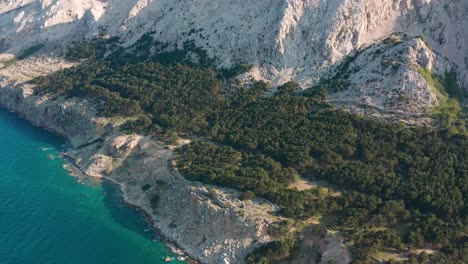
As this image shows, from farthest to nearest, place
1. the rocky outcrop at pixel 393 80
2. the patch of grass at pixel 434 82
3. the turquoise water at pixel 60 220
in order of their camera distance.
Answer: the patch of grass at pixel 434 82 → the rocky outcrop at pixel 393 80 → the turquoise water at pixel 60 220

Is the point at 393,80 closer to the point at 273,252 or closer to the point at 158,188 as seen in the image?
the point at 273,252

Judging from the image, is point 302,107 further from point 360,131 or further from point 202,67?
point 202,67

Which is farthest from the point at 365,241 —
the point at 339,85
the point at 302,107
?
the point at 339,85

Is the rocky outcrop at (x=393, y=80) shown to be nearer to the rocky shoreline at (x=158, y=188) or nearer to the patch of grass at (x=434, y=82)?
the patch of grass at (x=434, y=82)

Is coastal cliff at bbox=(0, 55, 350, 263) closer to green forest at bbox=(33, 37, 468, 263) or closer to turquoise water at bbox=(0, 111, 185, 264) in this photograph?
green forest at bbox=(33, 37, 468, 263)

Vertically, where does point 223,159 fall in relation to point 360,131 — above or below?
below

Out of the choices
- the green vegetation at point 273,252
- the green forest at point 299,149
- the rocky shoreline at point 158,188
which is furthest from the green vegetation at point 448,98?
the rocky shoreline at point 158,188
